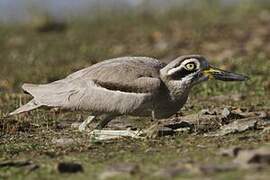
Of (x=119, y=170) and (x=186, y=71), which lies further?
(x=186, y=71)

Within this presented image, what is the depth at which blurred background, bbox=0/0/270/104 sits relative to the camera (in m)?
15.0

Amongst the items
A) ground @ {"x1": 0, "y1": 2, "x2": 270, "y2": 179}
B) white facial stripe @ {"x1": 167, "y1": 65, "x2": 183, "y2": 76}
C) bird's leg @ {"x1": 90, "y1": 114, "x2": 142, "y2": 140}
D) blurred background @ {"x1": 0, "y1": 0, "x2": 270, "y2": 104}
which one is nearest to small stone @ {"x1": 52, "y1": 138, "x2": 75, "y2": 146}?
ground @ {"x1": 0, "y1": 2, "x2": 270, "y2": 179}

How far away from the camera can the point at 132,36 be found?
1953 cm

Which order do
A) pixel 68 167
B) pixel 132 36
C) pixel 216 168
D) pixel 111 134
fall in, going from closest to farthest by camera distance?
pixel 216 168 → pixel 68 167 → pixel 111 134 → pixel 132 36

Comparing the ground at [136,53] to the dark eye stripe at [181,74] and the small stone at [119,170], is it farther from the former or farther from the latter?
the dark eye stripe at [181,74]

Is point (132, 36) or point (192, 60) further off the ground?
point (132, 36)

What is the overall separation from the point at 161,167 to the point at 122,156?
37.4 inches

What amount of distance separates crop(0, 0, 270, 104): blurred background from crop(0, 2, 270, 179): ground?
1.1 inches

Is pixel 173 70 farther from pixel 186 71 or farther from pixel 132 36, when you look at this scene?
pixel 132 36

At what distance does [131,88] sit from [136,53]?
8795 mm

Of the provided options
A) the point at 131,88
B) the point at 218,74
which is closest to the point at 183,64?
the point at 218,74

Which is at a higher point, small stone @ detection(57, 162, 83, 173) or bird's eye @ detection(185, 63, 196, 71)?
bird's eye @ detection(185, 63, 196, 71)

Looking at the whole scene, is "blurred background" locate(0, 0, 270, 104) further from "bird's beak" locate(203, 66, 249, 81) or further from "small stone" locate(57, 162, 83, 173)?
"small stone" locate(57, 162, 83, 173)

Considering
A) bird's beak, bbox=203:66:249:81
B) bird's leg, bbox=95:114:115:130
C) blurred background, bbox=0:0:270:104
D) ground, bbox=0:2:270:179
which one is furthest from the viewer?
blurred background, bbox=0:0:270:104
